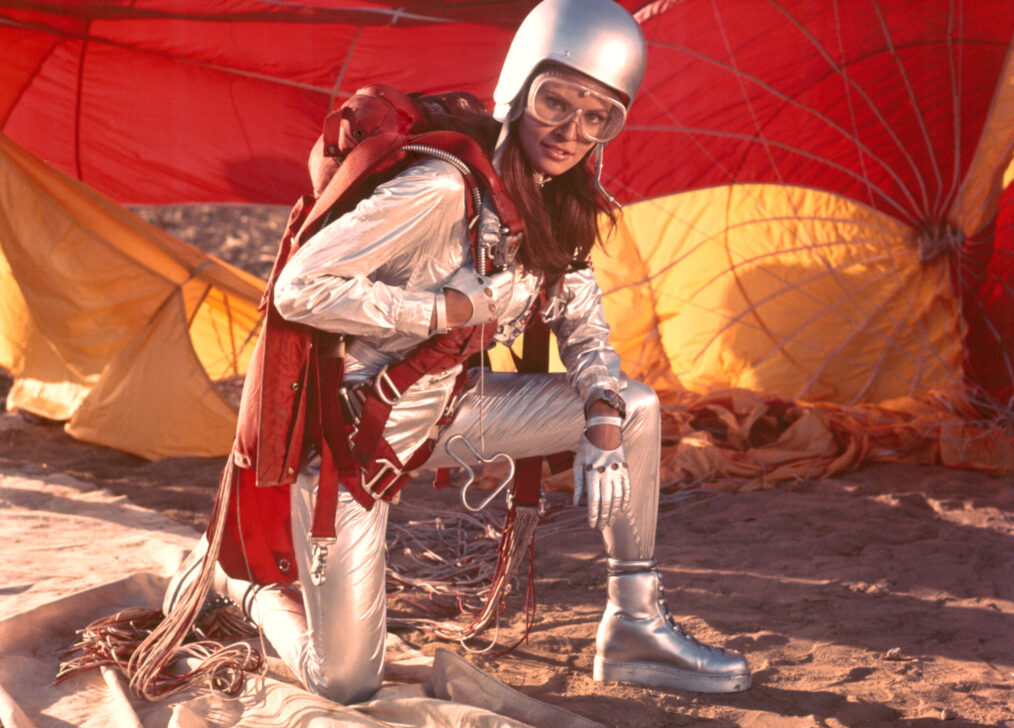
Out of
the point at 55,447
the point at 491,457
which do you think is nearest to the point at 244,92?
A: the point at 55,447

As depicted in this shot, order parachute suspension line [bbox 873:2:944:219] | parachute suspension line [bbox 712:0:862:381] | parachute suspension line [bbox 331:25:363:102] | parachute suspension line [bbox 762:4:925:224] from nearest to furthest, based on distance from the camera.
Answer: parachute suspension line [bbox 873:2:944:219], parachute suspension line [bbox 762:4:925:224], parachute suspension line [bbox 712:0:862:381], parachute suspension line [bbox 331:25:363:102]

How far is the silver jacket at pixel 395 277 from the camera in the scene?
1826 mm

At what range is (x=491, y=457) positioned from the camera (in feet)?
7.20

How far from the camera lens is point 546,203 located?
2.13 m

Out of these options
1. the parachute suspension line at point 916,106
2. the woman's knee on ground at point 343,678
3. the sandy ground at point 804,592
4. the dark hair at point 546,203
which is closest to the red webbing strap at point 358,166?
the dark hair at point 546,203

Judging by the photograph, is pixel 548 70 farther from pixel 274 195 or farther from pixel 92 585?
pixel 274 195

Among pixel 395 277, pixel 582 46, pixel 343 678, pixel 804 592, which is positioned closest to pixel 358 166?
pixel 395 277

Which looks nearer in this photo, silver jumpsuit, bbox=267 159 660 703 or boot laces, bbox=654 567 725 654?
silver jumpsuit, bbox=267 159 660 703

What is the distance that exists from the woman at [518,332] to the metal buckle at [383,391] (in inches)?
2.4

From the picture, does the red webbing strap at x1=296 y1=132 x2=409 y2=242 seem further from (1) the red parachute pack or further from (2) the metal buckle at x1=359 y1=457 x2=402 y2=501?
(2) the metal buckle at x1=359 y1=457 x2=402 y2=501

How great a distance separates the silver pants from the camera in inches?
78.5

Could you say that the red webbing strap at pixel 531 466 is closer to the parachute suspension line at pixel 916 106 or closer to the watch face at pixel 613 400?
the watch face at pixel 613 400

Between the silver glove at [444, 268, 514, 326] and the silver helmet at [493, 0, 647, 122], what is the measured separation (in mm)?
346

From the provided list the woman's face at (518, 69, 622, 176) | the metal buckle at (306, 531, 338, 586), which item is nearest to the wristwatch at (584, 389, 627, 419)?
the woman's face at (518, 69, 622, 176)
